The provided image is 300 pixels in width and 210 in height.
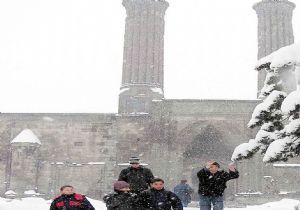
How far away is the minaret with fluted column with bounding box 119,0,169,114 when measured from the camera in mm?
24250

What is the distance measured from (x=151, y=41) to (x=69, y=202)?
65.1ft

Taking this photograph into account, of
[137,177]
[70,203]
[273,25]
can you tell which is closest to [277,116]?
[137,177]

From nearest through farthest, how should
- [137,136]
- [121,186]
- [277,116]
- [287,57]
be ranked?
[287,57]
[121,186]
[277,116]
[137,136]

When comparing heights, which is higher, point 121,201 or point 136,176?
point 136,176

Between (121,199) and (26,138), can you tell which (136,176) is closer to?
(121,199)

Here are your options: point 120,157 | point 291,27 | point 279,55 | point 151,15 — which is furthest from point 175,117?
point 279,55

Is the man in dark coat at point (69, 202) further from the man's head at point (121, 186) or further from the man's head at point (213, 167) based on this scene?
the man's head at point (213, 167)

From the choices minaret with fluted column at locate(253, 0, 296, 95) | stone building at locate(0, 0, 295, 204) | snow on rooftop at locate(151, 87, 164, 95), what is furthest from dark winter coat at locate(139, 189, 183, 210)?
minaret with fluted column at locate(253, 0, 296, 95)

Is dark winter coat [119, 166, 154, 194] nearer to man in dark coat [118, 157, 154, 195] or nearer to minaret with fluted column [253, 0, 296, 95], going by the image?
man in dark coat [118, 157, 154, 195]

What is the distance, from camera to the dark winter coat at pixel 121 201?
19.6 ft

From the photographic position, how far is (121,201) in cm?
596

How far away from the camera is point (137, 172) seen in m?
7.52

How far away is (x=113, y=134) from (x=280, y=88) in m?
17.3

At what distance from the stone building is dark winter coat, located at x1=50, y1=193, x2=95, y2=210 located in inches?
609
